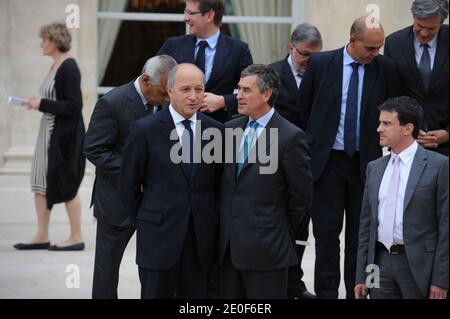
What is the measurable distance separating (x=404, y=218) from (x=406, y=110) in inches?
27.0

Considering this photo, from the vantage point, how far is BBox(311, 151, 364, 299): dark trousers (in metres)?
8.04

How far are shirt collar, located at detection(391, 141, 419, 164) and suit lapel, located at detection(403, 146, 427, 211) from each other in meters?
0.05

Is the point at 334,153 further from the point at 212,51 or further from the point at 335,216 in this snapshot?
the point at 212,51

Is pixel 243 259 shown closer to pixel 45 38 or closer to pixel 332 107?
pixel 332 107

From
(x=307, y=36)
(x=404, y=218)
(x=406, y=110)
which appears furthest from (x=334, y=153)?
(x=404, y=218)

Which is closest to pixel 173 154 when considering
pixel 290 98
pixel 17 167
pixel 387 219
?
pixel 387 219

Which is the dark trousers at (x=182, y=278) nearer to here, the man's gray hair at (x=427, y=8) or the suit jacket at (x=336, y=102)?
the suit jacket at (x=336, y=102)

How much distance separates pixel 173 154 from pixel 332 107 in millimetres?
1793

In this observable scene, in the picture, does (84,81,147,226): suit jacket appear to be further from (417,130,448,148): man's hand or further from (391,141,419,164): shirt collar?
(417,130,448,148): man's hand

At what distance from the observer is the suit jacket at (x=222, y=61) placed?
7.93 m

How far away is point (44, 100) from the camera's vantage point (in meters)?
10.2

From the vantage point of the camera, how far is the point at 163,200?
6602 mm

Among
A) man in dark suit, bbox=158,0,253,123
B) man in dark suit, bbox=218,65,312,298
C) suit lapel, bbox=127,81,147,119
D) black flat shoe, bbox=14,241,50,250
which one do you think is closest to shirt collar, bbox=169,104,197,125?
man in dark suit, bbox=218,65,312,298

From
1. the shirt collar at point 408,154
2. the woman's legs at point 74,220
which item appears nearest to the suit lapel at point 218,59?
the shirt collar at point 408,154
